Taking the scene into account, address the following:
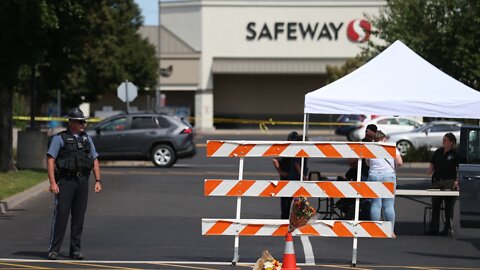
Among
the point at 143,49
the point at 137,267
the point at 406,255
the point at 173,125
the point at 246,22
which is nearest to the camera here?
the point at 137,267

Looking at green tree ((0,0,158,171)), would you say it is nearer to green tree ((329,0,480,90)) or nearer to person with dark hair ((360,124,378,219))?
person with dark hair ((360,124,378,219))

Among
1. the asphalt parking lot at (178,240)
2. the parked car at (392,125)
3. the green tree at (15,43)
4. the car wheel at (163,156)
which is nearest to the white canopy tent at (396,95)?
the asphalt parking lot at (178,240)

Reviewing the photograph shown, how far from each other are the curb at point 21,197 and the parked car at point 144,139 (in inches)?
319

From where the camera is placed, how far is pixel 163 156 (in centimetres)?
3319

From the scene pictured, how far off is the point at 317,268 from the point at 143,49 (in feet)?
189

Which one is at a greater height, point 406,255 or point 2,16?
point 2,16

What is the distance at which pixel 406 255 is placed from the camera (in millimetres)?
14125

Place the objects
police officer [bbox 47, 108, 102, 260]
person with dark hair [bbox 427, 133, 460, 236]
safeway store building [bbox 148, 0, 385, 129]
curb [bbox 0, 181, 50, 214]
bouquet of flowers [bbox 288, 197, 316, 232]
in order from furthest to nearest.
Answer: safeway store building [bbox 148, 0, 385, 129] < curb [bbox 0, 181, 50, 214] < person with dark hair [bbox 427, 133, 460, 236] < police officer [bbox 47, 108, 102, 260] < bouquet of flowers [bbox 288, 197, 316, 232]

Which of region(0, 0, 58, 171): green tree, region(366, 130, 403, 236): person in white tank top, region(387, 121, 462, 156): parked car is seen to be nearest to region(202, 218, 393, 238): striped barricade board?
region(366, 130, 403, 236): person in white tank top

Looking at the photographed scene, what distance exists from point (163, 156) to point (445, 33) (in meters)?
9.17

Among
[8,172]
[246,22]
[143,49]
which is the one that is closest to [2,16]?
[8,172]

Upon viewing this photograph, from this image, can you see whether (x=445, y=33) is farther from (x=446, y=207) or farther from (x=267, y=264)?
(x=267, y=264)

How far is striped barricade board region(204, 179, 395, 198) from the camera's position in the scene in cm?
1253

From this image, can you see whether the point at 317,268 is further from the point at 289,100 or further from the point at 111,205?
the point at 289,100
